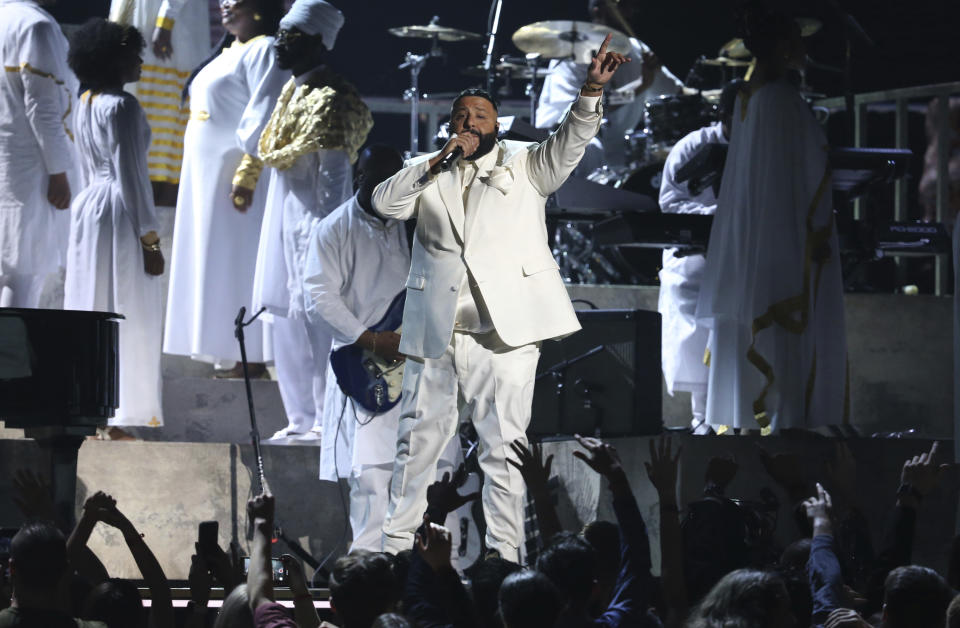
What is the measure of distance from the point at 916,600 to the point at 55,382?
12.9 ft

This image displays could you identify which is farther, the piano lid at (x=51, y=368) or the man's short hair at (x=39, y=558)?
the piano lid at (x=51, y=368)

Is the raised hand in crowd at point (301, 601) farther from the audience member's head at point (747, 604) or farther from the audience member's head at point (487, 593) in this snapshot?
the audience member's head at point (747, 604)

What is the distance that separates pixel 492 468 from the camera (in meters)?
5.38

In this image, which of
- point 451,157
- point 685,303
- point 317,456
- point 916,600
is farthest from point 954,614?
point 685,303

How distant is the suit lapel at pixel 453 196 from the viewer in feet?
18.1

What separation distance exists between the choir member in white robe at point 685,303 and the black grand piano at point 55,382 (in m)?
3.66

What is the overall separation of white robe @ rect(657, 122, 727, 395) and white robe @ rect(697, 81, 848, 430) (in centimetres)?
176

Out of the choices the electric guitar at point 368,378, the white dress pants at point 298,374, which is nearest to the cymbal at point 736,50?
the white dress pants at point 298,374

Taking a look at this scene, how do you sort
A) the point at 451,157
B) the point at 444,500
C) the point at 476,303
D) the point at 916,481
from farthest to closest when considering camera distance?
1. the point at 476,303
2. the point at 451,157
3. the point at 916,481
4. the point at 444,500

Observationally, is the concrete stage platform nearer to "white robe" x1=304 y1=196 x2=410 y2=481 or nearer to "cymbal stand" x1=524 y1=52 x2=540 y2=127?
"white robe" x1=304 y1=196 x2=410 y2=481

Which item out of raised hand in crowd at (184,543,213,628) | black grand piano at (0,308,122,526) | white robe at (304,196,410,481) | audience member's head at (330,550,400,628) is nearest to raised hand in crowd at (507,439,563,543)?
audience member's head at (330,550,400,628)

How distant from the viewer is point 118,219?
794 centimetres

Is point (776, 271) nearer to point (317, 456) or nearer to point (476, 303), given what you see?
point (476, 303)

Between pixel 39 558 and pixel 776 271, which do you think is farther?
pixel 776 271
